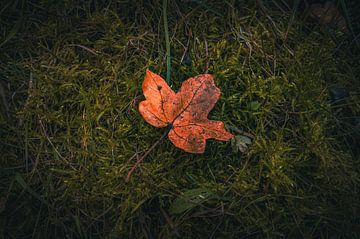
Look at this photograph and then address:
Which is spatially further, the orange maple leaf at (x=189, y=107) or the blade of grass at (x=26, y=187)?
the blade of grass at (x=26, y=187)

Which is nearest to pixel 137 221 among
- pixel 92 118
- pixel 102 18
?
pixel 92 118

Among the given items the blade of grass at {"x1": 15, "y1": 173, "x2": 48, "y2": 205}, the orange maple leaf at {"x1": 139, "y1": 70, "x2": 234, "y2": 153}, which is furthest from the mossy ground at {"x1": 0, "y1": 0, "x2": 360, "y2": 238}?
the orange maple leaf at {"x1": 139, "y1": 70, "x2": 234, "y2": 153}

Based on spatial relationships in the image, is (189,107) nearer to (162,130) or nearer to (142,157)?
(162,130)

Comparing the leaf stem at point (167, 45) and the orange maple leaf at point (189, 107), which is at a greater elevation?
the leaf stem at point (167, 45)

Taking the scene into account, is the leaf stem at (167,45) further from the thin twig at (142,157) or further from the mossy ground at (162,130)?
the thin twig at (142,157)

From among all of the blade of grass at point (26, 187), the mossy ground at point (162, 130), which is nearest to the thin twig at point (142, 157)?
the mossy ground at point (162, 130)

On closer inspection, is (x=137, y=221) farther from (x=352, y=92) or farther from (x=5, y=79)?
(x=352, y=92)
